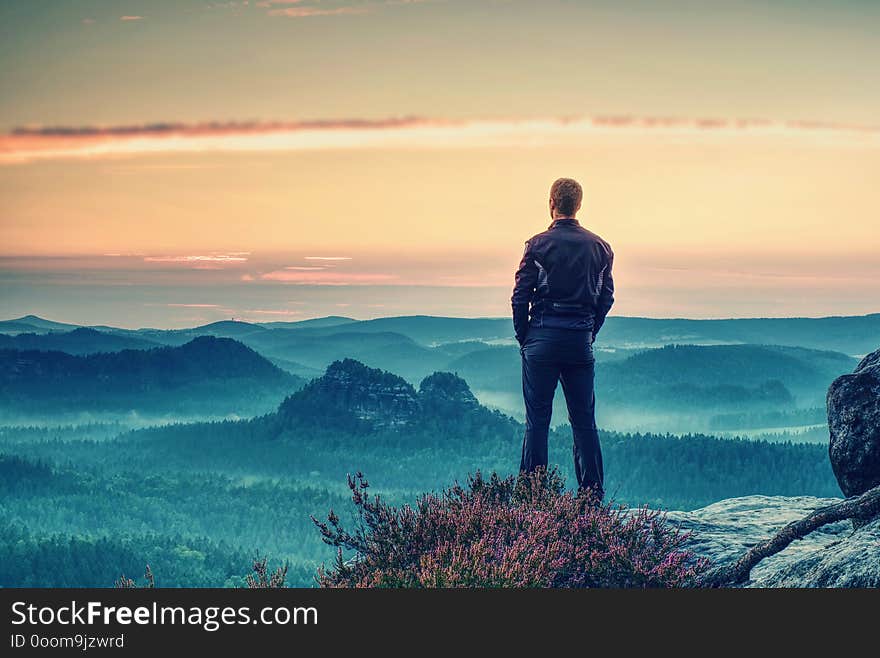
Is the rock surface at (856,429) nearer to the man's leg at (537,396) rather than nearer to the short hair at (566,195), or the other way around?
the man's leg at (537,396)

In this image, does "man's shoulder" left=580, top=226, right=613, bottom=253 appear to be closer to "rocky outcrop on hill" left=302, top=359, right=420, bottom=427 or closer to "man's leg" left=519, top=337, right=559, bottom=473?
"man's leg" left=519, top=337, right=559, bottom=473

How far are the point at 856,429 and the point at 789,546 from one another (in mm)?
1933

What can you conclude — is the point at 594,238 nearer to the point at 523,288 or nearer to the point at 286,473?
the point at 523,288

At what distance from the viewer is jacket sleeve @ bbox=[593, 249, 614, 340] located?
11789mm

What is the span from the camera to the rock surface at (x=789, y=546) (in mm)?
7887

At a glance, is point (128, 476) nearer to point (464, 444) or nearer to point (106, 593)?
point (464, 444)

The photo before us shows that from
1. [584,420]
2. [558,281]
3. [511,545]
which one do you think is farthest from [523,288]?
[511,545]

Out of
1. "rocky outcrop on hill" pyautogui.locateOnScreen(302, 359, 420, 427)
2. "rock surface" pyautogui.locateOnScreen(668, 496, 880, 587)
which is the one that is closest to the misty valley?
"rocky outcrop on hill" pyautogui.locateOnScreen(302, 359, 420, 427)

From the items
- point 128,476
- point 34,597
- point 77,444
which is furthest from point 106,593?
point 77,444

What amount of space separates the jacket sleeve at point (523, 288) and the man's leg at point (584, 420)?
2.75ft

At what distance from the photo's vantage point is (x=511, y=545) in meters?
9.98

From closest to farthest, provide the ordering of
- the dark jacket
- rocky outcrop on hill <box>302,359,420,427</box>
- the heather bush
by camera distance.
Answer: the heather bush, the dark jacket, rocky outcrop on hill <box>302,359,420,427</box>

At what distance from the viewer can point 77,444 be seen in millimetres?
162000

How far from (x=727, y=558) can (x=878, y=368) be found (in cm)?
300
